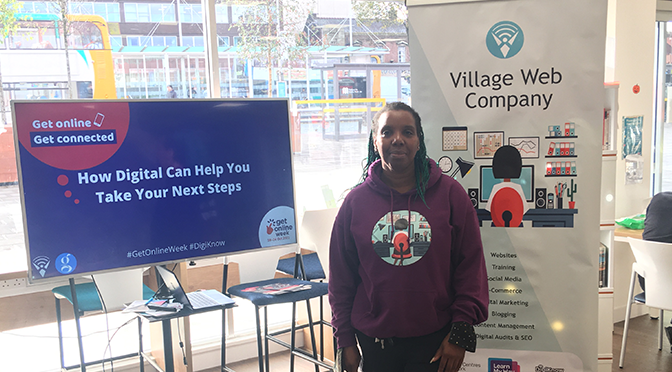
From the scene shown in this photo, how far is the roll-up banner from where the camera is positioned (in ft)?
7.75

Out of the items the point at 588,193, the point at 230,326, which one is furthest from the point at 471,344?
the point at 230,326

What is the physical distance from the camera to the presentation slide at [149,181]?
7.20 ft

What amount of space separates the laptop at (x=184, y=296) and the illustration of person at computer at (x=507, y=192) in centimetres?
125

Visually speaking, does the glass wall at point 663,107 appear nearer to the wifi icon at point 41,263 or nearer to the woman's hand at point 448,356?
the woman's hand at point 448,356

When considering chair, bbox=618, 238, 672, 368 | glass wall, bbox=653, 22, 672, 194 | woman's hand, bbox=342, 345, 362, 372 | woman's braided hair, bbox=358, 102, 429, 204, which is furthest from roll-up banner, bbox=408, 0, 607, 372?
glass wall, bbox=653, 22, 672, 194

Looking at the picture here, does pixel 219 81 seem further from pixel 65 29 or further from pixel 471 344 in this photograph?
pixel 471 344

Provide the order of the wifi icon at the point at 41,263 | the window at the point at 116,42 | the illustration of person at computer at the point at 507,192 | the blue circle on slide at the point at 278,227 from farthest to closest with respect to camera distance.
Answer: the window at the point at 116,42 < the blue circle on slide at the point at 278,227 < the illustration of person at computer at the point at 507,192 < the wifi icon at the point at 41,263

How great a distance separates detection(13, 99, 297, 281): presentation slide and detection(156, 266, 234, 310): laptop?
8 cm

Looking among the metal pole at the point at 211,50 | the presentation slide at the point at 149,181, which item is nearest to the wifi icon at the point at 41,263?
the presentation slide at the point at 149,181

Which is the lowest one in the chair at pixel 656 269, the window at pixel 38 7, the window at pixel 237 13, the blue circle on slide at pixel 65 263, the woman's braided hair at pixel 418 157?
the chair at pixel 656 269

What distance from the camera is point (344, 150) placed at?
4.27m

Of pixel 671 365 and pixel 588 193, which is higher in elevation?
pixel 588 193

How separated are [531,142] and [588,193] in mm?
327

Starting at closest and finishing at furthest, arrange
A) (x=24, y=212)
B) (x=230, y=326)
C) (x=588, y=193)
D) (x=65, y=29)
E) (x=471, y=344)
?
(x=471, y=344), (x=24, y=212), (x=588, y=193), (x=65, y=29), (x=230, y=326)
